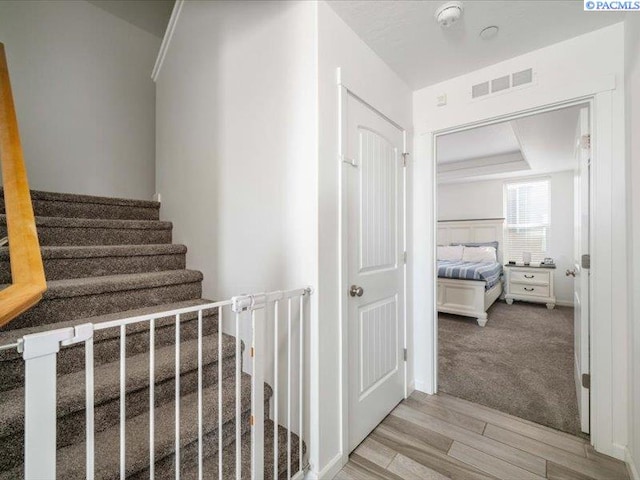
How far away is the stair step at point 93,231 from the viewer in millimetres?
1946

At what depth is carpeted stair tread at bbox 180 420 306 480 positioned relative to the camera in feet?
4.18

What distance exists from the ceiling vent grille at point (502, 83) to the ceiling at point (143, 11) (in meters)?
3.62

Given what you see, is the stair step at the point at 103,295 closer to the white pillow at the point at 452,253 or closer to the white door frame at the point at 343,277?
the white door frame at the point at 343,277

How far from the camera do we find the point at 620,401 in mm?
1662

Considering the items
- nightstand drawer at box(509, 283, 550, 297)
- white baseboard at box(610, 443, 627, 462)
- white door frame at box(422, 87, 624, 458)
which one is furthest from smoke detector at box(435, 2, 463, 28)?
nightstand drawer at box(509, 283, 550, 297)

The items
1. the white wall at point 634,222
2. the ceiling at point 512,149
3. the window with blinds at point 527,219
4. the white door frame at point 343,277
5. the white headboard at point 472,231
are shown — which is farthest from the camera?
the white headboard at point 472,231

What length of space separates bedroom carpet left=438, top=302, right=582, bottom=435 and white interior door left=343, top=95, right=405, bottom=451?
75cm

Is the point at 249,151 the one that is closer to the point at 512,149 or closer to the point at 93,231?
the point at 93,231

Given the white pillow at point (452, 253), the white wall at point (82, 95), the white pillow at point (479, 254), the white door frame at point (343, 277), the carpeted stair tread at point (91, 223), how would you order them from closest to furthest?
1. the white door frame at point (343, 277)
2. the carpeted stair tread at point (91, 223)
3. the white wall at point (82, 95)
4. the white pillow at point (479, 254)
5. the white pillow at point (452, 253)

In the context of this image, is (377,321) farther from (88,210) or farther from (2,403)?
(88,210)

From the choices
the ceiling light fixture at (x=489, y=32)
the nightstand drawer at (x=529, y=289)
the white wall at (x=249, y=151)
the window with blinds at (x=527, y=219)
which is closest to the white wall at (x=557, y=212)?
the window with blinds at (x=527, y=219)

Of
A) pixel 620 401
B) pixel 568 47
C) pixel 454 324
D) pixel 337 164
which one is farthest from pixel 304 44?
pixel 454 324

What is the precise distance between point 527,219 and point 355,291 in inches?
221

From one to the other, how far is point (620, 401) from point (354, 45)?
8.53 ft
